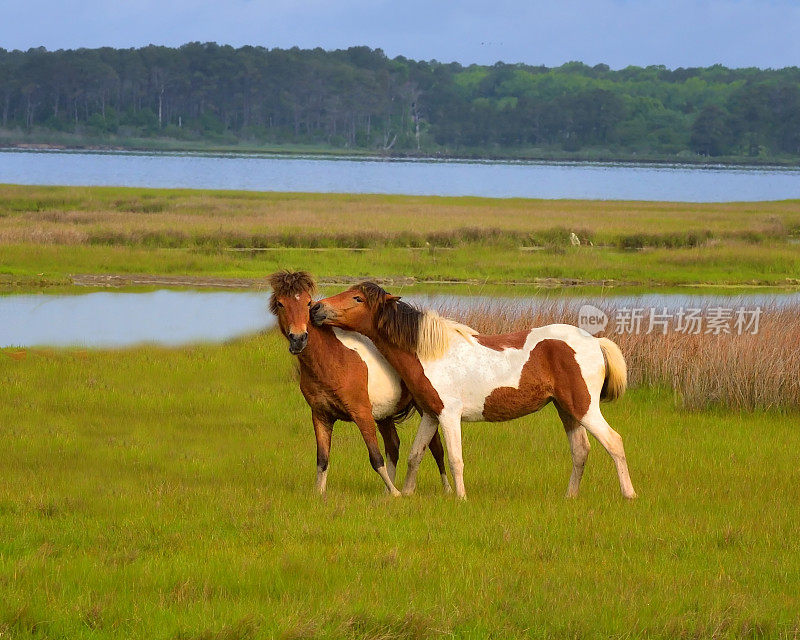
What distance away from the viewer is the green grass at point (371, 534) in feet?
22.2

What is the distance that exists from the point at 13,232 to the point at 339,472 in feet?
98.7

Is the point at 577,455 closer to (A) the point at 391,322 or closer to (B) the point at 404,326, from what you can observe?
(B) the point at 404,326

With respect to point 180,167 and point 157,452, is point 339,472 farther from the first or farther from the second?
point 180,167

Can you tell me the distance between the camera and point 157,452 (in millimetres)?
12086

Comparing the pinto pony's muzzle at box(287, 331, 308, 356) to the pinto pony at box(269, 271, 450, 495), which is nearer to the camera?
the pinto pony's muzzle at box(287, 331, 308, 356)

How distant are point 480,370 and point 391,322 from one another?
837 mm

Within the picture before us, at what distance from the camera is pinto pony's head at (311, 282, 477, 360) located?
966 cm

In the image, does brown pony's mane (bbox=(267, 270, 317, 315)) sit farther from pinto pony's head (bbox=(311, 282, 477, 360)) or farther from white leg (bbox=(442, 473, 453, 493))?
white leg (bbox=(442, 473, 453, 493))

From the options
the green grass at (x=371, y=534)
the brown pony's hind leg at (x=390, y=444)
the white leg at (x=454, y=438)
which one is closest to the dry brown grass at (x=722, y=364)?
the green grass at (x=371, y=534)

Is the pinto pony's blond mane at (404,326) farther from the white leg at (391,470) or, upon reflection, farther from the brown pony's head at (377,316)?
the white leg at (391,470)

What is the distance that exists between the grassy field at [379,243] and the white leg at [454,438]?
81.5 ft

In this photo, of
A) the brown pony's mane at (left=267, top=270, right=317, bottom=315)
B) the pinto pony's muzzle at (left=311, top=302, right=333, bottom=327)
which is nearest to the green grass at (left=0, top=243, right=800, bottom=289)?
the pinto pony's muzzle at (left=311, top=302, right=333, bottom=327)

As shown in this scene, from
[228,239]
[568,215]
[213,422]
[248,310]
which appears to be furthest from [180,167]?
[213,422]

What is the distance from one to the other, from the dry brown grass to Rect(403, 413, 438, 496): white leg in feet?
21.6
